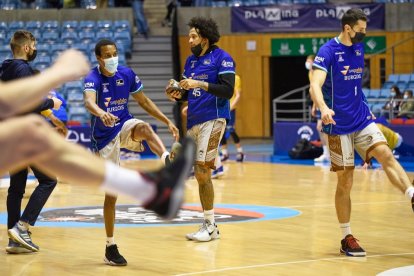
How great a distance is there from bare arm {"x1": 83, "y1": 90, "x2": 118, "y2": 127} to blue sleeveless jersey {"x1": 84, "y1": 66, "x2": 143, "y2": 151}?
49 millimetres

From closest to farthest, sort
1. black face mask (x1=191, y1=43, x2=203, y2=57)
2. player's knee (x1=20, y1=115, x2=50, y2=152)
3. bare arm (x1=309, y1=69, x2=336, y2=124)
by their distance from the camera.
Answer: player's knee (x1=20, y1=115, x2=50, y2=152) → bare arm (x1=309, y1=69, x2=336, y2=124) → black face mask (x1=191, y1=43, x2=203, y2=57)

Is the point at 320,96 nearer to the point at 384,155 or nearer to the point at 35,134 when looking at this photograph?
the point at 384,155

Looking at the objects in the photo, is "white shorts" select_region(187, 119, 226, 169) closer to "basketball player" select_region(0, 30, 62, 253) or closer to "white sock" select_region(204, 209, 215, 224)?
"white sock" select_region(204, 209, 215, 224)

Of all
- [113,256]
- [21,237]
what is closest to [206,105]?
[113,256]

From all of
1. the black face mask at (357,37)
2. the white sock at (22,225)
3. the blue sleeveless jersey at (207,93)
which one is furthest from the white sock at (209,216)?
the black face mask at (357,37)

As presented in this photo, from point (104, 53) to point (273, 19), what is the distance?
1859 cm

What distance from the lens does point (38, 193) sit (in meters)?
9.29

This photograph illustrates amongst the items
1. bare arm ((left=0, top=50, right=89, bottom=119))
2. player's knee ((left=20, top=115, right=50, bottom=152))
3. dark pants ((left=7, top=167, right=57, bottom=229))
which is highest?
bare arm ((left=0, top=50, right=89, bottom=119))

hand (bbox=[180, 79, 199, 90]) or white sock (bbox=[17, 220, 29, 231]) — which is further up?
hand (bbox=[180, 79, 199, 90])

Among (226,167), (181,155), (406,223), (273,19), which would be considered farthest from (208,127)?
(273,19)

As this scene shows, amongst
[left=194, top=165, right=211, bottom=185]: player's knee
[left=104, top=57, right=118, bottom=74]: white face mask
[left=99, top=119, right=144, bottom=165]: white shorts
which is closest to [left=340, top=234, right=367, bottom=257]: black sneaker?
[left=194, top=165, right=211, bottom=185]: player's knee

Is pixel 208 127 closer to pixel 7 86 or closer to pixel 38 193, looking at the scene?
pixel 38 193

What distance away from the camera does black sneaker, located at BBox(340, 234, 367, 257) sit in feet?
27.9

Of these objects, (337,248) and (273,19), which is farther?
(273,19)
